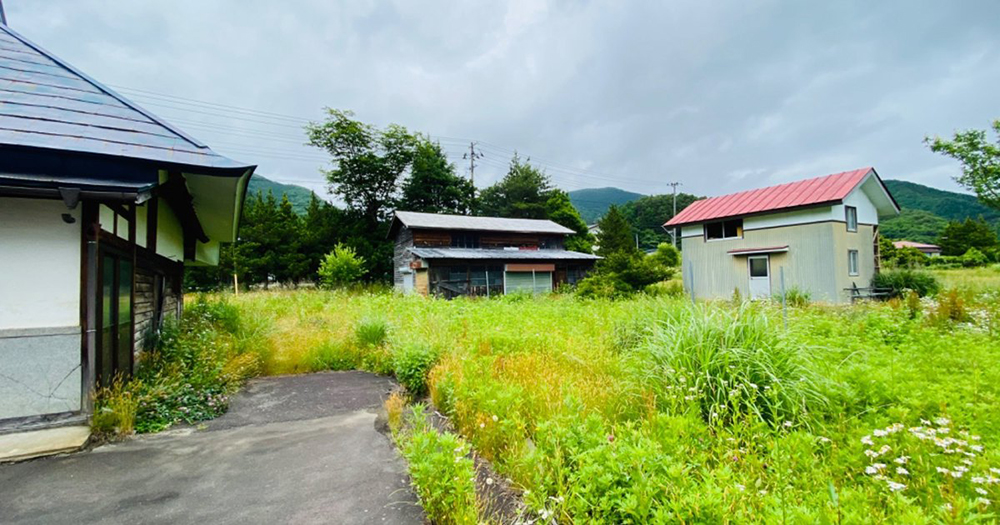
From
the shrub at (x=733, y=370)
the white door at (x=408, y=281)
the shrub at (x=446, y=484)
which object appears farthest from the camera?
the white door at (x=408, y=281)

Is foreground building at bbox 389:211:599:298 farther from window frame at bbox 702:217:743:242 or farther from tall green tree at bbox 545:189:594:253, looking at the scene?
tall green tree at bbox 545:189:594:253

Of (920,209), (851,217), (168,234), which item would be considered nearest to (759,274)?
(851,217)

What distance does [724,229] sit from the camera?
56.6 feet

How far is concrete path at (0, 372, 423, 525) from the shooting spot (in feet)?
7.79

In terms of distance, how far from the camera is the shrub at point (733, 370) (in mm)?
2881

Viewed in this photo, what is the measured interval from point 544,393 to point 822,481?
75.1 inches

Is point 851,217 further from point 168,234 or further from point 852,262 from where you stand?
point 168,234

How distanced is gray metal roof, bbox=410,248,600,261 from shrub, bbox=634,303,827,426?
15140mm

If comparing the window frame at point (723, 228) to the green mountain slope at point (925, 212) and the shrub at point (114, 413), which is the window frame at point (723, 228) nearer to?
the shrub at point (114, 413)

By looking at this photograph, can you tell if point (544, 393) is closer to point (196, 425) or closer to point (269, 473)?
point (269, 473)

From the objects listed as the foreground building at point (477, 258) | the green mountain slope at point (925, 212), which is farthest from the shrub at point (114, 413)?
the green mountain slope at point (925, 212)

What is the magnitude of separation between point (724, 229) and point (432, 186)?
20994 millimetres

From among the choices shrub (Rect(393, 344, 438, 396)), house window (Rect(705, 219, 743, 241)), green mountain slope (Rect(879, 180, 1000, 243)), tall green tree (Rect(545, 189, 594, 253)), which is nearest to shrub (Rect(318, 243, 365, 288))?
shrub (Rect(393, 344, 438, 396))

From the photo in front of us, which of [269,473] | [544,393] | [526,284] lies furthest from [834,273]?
[269,473]
